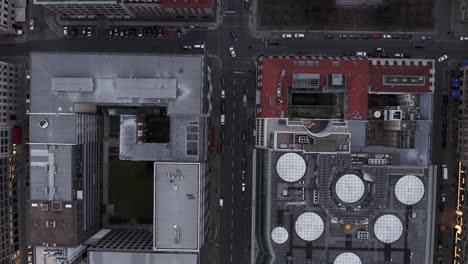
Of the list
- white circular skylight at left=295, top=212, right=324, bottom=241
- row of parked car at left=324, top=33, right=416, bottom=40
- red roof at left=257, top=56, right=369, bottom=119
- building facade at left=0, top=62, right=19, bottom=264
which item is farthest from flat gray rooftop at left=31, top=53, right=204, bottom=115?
row of parked car at left=324, top=33, right=416, bottom=40

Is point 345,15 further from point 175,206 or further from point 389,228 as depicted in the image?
point 175,206

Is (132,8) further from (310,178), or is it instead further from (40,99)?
(310,178)

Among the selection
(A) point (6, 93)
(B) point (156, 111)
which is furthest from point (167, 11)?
(A) point (6, 93)

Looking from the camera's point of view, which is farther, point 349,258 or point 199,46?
point 199,46

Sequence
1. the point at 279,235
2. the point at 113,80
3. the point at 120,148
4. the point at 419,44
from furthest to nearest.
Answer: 1. the point at 419,44
2. the point at 120,148
3. the point at 279,235
4. the point at 113,80

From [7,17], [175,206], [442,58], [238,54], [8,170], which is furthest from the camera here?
[238,54]

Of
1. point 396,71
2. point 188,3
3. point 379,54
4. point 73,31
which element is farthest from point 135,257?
point 379,54

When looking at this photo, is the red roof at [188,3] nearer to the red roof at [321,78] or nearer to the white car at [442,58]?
the red roof at [321,78]
